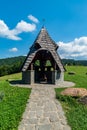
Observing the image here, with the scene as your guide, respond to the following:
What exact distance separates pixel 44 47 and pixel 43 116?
42.8 ft

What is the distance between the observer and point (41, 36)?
23.4 m

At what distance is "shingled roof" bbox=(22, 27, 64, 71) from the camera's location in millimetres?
22344

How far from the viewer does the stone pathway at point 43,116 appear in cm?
878

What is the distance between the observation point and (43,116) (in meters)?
10.2

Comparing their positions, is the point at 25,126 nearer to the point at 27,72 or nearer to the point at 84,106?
the point at 84,106

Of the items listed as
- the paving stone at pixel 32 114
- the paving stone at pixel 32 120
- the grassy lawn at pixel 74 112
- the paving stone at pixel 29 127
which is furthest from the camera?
the paving stone at pixel 32 114

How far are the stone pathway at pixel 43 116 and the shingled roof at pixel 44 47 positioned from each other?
8.99m

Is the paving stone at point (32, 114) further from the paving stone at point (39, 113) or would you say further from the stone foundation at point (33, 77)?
the stone foundation at point (33, 77)

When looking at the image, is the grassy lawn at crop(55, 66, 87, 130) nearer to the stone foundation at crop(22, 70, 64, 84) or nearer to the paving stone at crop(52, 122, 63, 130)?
the paving stone at crop(52, 122, 63, 130)

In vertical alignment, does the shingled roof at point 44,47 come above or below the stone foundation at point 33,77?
above

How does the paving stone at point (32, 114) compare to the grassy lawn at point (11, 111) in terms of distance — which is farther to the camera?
the paving stone at point (32, 114)

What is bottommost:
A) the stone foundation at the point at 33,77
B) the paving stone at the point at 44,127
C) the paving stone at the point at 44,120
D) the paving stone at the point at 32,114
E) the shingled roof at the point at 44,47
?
the paving stone at the point at 44,127

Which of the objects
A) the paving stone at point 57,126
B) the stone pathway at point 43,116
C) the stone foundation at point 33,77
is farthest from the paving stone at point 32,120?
the stone foundation at point 33,77

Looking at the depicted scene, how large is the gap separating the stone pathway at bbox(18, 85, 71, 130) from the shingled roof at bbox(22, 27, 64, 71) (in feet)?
29.5
